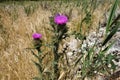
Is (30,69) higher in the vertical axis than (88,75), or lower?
lower

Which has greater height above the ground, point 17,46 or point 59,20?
point 59,20

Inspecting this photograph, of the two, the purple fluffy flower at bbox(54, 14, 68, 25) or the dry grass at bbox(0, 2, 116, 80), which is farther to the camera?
the dry grass at bbox(0, 2, 116, 80)

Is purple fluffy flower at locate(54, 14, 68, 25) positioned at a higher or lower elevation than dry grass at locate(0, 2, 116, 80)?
higher

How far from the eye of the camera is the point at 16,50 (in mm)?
3357

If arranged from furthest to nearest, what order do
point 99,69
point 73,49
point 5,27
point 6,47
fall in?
point 5,27 < point 6,47 < point 73,49 < point 99,69

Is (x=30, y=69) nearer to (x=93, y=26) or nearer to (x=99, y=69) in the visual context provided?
(x=99, y=69)

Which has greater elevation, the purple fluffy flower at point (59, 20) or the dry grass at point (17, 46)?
the purple fluffy flower at point (59, 20)

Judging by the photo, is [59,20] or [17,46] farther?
[17,46]

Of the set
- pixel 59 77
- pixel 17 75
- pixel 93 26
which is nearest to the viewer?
pixel 59 77

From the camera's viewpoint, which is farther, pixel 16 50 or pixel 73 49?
pixel 16 50

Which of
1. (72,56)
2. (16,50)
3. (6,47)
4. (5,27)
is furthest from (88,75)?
(5,27)

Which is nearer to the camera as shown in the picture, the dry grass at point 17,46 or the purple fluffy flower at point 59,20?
the purple fluffy flower at point 59,20

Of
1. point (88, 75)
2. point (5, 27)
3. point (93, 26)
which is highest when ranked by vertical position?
point (88, 75)

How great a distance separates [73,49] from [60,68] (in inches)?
19.5
